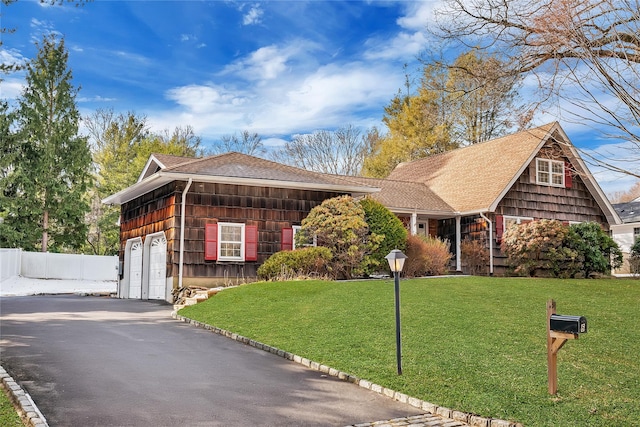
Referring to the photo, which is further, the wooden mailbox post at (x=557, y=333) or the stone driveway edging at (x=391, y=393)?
the wooden mailbox post at (x=557, y=333)

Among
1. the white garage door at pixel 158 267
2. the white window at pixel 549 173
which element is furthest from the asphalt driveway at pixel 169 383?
the white window at pixel 549 173

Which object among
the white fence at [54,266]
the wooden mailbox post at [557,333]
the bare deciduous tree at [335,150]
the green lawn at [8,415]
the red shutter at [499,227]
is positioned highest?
the bare deciduous tree at [335,150]

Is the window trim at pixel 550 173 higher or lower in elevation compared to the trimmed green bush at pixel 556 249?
higher

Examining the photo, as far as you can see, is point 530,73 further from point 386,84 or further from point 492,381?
point 386,84

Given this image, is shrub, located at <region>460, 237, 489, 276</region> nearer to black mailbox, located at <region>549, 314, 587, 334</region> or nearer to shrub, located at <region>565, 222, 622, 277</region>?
shrub, located at <region>565, 222, 622, 277</region>

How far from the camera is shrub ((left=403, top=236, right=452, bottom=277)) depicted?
19.9 metres

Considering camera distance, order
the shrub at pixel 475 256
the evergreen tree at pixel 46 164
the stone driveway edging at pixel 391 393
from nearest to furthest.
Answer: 1. the stone driveway edging at pixel 391 393
2. the shrub at pixel 475 256
3. the evergreen tree at pixel 46 164

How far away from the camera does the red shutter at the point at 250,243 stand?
64.0 feet

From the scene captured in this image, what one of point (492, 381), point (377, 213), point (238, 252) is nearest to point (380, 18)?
point (377, 213)

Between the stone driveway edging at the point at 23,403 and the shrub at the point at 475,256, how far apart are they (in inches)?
763

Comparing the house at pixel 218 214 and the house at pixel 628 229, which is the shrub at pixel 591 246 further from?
the house at pixel 628 229

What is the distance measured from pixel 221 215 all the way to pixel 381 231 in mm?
5342

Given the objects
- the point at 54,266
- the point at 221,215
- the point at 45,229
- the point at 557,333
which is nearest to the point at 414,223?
the point at 221,215

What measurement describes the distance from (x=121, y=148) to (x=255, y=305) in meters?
30.3
